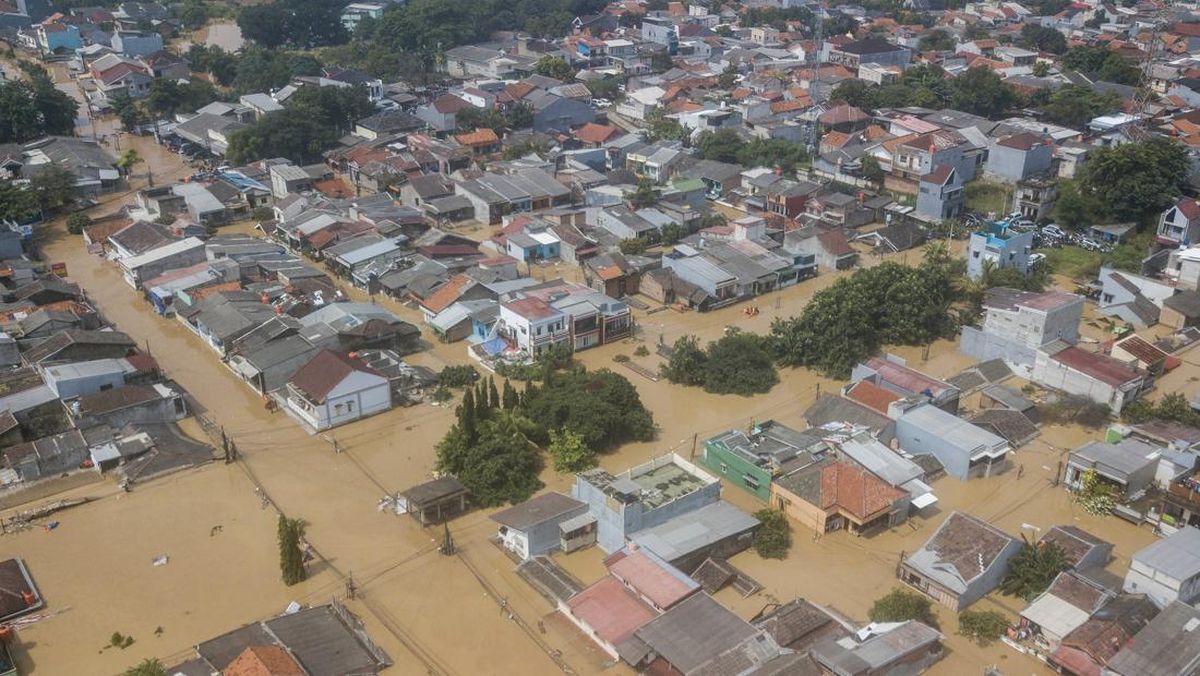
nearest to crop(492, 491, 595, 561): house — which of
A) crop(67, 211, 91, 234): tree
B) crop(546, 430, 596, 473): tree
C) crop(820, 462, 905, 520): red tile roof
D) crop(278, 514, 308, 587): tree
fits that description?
crop(546, 430, 596, 473): tree

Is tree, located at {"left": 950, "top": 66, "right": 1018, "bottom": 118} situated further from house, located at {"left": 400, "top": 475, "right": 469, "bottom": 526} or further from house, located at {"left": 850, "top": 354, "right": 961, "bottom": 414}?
house, located at {"left": 400, "top": 475, "right": 469, "bottom": 526}

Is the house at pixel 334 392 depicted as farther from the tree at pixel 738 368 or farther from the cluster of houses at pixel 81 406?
the tree at pixel 738 368

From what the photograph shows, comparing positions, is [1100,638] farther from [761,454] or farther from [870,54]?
[870,54]

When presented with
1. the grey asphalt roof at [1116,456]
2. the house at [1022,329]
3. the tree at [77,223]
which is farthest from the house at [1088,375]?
the tree at [77,223]

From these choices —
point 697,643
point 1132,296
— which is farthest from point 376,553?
point 1132,296

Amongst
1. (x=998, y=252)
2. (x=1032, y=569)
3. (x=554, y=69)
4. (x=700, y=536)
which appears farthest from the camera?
(x=554, y=69)

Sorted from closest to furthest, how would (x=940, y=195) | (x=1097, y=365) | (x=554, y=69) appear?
(x=1097, y=365) → (x=940, y=195) → (x=554, y=69)
